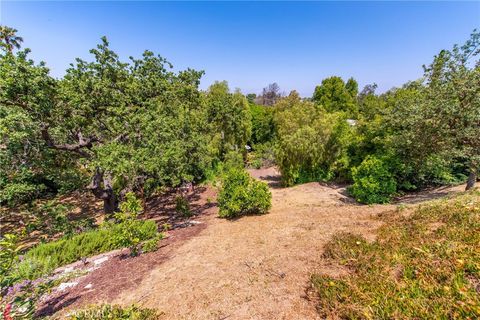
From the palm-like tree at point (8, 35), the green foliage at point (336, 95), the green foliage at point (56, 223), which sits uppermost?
the palm-like tree at point (8, 35)

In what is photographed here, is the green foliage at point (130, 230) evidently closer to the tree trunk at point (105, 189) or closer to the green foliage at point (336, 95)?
the tree trunk at point (105, 189)

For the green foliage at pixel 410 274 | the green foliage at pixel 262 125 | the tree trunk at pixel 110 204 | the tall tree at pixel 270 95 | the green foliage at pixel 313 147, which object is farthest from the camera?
the tall tree at pixel 270 95

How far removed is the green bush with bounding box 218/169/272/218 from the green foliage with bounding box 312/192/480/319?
12.5 feet

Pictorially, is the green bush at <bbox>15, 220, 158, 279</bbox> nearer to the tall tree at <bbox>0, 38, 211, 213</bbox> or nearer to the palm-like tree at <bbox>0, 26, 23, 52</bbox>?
the tall tree at <bbox>0, 38, 211, 213</bbox>

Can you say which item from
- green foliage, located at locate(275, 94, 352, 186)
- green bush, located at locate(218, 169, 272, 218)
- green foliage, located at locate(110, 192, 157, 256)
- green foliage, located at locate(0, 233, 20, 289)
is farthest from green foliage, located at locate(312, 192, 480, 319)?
green foliage, located at locate(275, 94, 352, 186)

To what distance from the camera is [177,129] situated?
855cm

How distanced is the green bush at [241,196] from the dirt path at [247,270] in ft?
2.81

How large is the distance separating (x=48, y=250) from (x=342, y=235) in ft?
26.5

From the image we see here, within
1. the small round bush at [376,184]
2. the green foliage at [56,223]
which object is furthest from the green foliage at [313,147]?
A: the green foliage at [56,223]

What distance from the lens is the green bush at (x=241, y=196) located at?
8.02m

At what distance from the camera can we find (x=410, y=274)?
120 inches

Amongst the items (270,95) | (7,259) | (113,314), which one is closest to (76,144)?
(7,259)

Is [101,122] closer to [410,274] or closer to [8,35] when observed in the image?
[410,274]

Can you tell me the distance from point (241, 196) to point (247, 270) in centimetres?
391
